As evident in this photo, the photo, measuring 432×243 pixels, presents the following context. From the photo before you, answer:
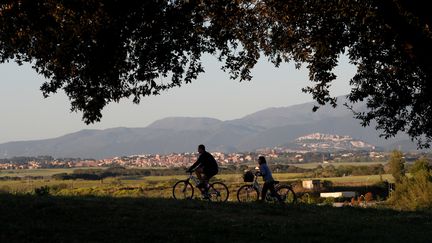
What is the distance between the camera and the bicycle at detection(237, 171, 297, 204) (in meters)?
27.5

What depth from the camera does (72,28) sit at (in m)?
14.9

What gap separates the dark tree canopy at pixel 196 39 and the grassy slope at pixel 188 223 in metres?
3.04

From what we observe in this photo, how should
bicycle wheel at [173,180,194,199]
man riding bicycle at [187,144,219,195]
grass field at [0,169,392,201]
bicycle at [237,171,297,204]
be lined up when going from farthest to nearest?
grass field at [0,169,392,201]
bicycle wheel at [173,180,194,199]
bicycle at [237,171,297,204]
man riding bicycle at [187,144,219,195]

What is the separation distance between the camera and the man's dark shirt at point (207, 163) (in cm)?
2588

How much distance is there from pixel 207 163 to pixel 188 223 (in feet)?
Result: 22.6

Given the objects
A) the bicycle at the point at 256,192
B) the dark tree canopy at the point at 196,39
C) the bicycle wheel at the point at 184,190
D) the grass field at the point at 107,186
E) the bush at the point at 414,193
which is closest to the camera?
the dark tree canopy at the point at 196,39

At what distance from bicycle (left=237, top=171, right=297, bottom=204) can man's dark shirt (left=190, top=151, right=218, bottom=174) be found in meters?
1.98

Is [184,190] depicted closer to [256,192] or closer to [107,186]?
[256,192]

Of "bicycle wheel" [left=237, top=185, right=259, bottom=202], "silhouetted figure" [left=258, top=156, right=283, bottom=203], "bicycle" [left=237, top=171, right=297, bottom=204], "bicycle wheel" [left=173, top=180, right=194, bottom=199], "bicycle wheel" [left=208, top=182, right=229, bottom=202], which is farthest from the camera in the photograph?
"bicycle wheel" [left=237, top=185, right=259, bottom=202]

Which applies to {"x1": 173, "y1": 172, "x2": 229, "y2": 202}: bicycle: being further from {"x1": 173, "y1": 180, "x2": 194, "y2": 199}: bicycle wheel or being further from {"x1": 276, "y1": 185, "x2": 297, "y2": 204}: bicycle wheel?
{"x1": 276, "y1": 185, "x2": 297, "y2": 204}: bicycle wheel

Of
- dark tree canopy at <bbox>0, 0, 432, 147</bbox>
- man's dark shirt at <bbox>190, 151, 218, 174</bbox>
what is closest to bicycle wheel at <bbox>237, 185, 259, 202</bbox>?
man's dark shirt at <bbox>190, 151, 218, 174</bbox>

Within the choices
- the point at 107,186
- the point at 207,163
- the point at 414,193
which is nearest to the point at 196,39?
the point at 207,163

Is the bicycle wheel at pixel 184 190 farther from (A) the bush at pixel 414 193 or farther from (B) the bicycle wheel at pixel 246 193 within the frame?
(A) the bush at pixel 414 193

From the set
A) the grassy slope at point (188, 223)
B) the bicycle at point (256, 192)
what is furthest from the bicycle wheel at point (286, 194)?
the grassy slope at point (188, 223)
